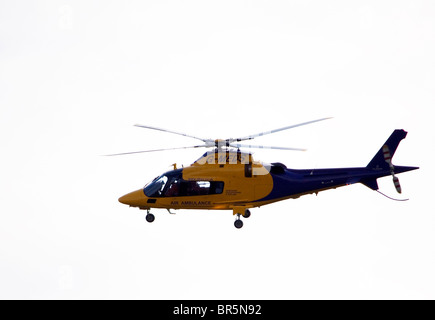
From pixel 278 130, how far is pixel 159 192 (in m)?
6.24

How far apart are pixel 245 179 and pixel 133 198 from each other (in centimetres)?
513

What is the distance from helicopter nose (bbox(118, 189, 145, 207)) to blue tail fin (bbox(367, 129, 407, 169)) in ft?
33.0

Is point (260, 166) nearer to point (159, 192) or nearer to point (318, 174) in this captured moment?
point (318, 174)

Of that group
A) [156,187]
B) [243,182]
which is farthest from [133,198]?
[243,182]

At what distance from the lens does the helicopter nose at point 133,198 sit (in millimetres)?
33375

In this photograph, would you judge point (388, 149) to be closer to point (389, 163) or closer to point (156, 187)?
point (389, 163)

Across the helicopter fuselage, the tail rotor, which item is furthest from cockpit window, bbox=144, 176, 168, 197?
the tail rotor

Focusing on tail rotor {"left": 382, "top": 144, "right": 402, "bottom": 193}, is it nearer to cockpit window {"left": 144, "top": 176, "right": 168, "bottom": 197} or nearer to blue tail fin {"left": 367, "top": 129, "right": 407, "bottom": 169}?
blue tail fin {"left": 367, "top": 129, "right": 407, "bottom": 169}

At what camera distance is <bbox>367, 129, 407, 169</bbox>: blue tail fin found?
3219cm

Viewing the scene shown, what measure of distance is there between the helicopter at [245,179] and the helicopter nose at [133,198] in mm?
951

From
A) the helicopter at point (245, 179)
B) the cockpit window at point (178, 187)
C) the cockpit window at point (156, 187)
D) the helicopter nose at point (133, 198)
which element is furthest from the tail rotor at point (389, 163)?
the helicopter nose at point (133, 198)

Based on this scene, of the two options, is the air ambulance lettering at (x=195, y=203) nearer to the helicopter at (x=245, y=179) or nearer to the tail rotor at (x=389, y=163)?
the helicopter at (x=245, y=179)

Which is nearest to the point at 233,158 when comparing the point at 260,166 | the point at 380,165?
the point at 260,166

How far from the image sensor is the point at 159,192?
33.1 m
